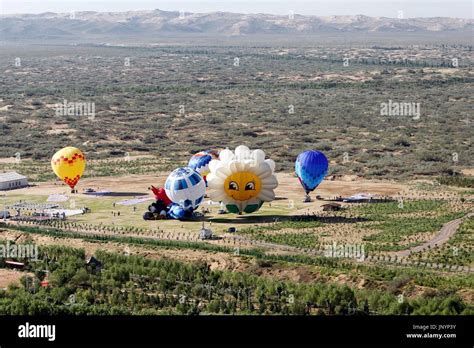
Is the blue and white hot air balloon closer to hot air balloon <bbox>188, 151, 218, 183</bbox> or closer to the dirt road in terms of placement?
hot air balloon <bbox>188, 151, 218, 183</bbox>

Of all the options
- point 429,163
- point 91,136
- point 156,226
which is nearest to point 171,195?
point 156,226

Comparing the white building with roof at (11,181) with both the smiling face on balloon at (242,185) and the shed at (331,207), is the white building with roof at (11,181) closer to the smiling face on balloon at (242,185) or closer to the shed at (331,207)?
the smiling face on balloon at (242,185)

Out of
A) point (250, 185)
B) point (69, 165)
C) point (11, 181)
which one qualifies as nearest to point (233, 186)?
point (250, 185)

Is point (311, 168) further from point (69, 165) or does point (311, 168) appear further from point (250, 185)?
point (69, 165)

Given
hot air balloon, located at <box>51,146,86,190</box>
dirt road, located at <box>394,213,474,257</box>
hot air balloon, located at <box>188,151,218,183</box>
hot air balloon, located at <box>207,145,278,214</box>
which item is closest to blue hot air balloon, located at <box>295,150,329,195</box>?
hot air balloon, located at <box>207,145,278,214</box>

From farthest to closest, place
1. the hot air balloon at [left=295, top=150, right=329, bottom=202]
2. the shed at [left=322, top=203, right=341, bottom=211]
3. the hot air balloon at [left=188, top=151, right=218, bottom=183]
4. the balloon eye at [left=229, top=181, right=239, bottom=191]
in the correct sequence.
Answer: the hot air balloon at [left=188, top=151, right=218, bottom=183], the hot air balloon at [left=295, top=150, right=329, bottom=202], the shed at [left=322, top=203, right=341, bottom=211], the balloon eye at [left=229, top=181, right=239, bottom=191]

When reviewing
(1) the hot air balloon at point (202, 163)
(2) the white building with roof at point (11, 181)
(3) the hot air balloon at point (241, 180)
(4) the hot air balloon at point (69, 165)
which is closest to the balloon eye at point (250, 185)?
(3) the hot air balloon at point (241, 180)

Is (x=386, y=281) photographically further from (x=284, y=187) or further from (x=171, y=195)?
(x=284, y=187)
